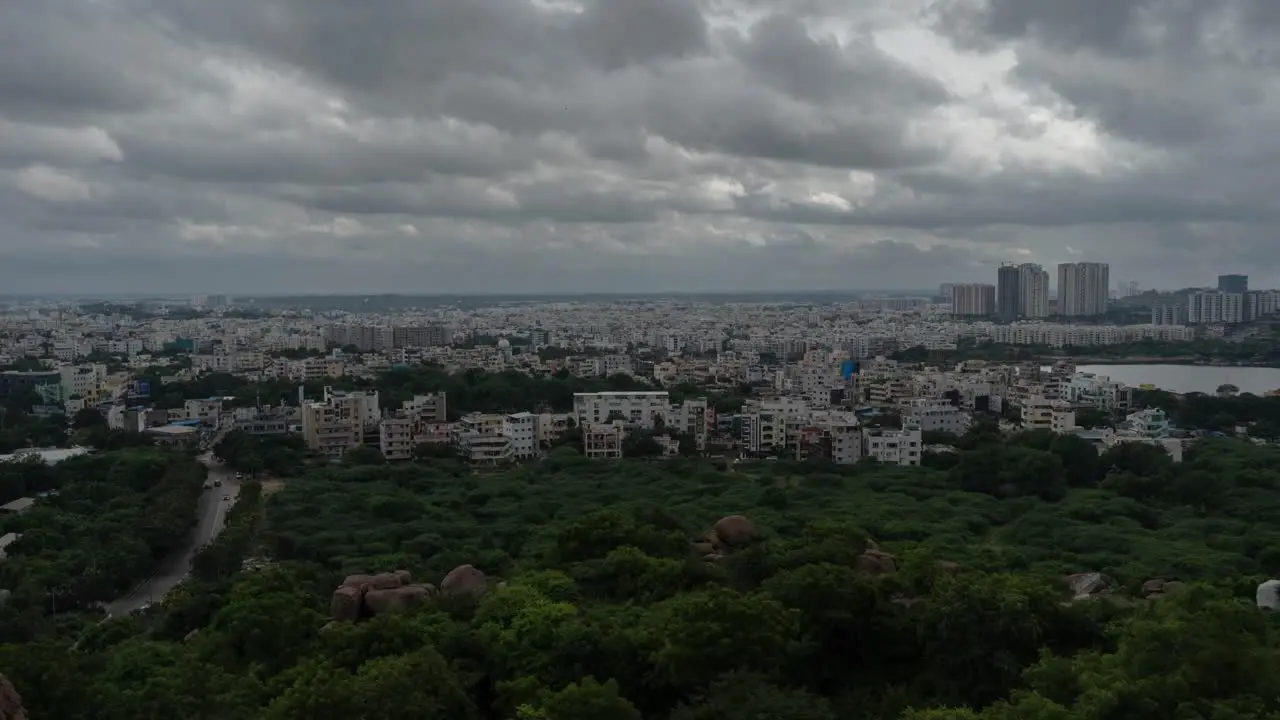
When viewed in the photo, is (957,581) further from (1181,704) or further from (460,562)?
(460,562)

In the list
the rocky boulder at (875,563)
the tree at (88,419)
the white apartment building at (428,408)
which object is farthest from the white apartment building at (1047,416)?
the tree at (88,419)

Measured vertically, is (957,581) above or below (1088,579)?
above

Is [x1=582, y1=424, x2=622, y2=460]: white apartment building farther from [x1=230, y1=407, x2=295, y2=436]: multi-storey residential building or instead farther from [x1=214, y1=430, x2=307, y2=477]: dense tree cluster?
[x1=230, y1=407, x2=295, y2=436]: multi-storey residential building

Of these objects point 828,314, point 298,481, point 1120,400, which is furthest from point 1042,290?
point 298,481

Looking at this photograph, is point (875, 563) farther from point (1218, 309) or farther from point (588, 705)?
point (1218, 309)

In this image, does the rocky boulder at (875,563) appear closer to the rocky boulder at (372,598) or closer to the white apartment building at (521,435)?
the rocky boulder at (372,598)

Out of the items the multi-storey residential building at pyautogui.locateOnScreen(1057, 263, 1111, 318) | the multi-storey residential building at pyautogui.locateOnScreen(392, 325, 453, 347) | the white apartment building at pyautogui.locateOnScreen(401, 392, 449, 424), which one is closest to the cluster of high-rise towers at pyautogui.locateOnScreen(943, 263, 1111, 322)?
the multi-storey residential building at pyautogui.locateOnScreen(1057, 263, 1111, 318)

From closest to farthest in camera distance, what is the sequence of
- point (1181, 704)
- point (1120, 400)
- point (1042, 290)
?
point (1181, 704) → point (1120, 400) → point (1042, 290)

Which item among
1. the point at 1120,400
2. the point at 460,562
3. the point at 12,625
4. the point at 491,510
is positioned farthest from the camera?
the point at 1120,400
